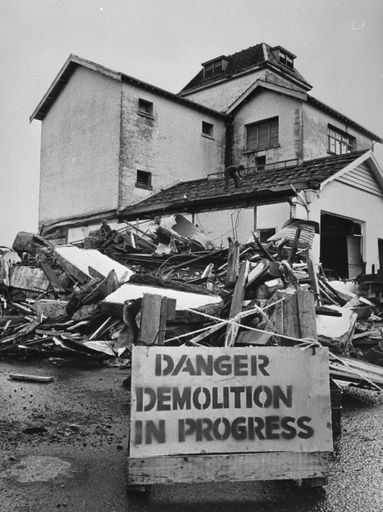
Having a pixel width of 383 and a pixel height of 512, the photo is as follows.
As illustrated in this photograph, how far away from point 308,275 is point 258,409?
283 inches

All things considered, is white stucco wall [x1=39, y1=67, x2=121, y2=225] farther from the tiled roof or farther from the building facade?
the tiled roof

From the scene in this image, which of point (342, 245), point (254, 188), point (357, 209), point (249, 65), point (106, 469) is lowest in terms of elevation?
point (106, 469)

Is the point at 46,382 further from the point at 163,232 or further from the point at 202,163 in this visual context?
the point at 202,163

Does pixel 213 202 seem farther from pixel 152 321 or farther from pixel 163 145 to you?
pixel 152 321

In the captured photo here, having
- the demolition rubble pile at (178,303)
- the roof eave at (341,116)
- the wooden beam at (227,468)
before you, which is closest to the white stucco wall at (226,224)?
the demolition rubble pile at (178,303)

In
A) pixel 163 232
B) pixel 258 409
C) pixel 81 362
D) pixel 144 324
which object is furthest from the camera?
pixel 163 232

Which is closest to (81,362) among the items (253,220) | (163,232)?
(163,232)

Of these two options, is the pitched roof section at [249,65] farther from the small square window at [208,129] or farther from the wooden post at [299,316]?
the wooden post at [299,316]

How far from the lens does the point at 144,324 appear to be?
3699 mm

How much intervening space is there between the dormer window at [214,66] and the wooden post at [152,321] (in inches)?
1218

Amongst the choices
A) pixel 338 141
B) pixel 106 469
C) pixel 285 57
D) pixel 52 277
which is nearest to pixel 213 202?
pixel 52 277

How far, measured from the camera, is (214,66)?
32562 millimetres

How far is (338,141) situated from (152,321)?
27.4m

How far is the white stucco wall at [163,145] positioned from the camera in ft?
76.4
